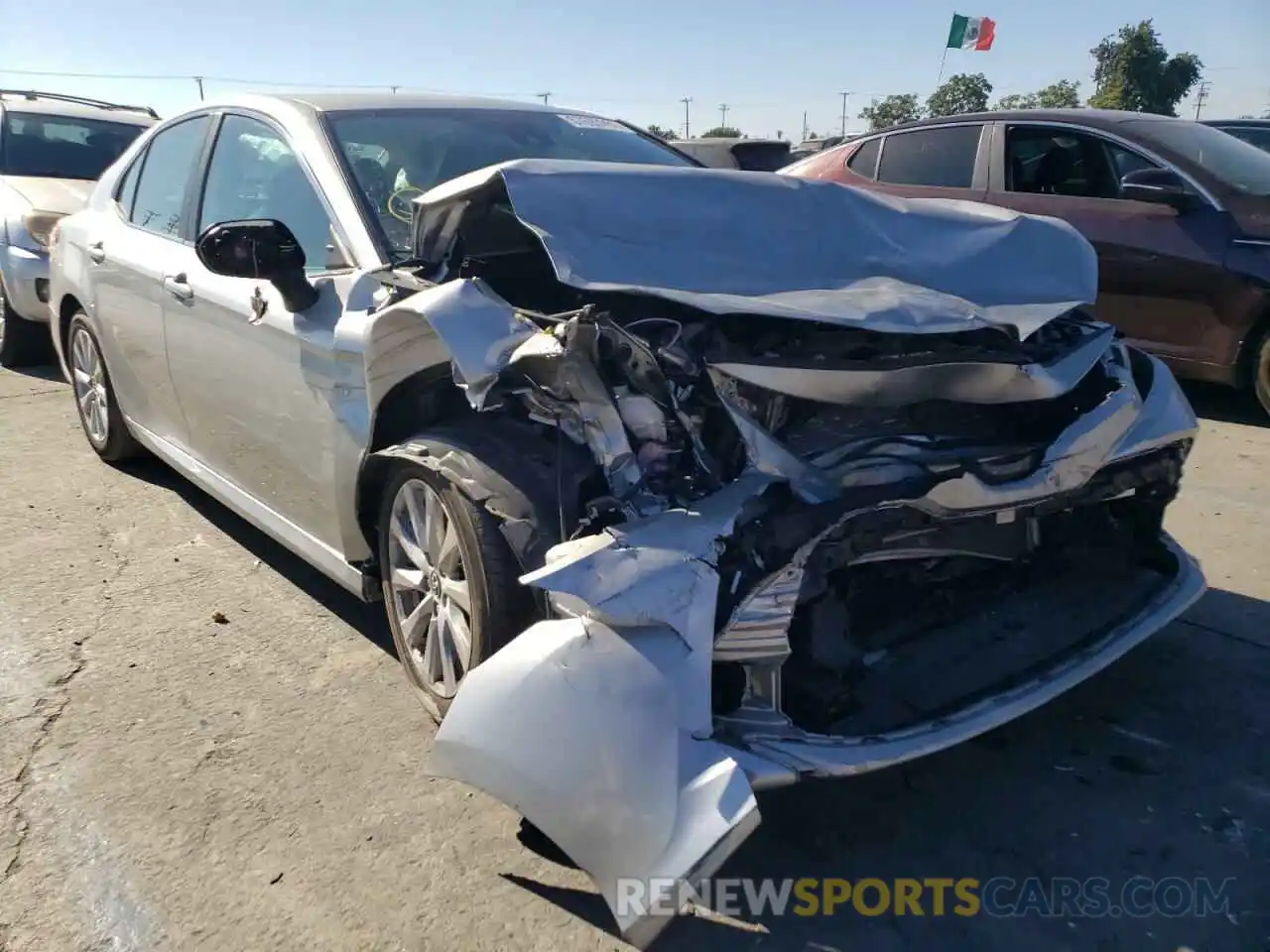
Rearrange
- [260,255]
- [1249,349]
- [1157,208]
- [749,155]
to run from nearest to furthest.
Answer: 1. [260,255]
2. [749,155]
3. [1249,349]
4. [1157,208]

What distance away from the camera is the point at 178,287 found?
384cm

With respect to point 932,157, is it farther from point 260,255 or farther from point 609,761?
point 609,761

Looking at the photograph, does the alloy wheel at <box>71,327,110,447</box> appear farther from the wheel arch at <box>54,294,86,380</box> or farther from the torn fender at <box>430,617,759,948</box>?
the torn fender at <box>430,617,759,948</box>

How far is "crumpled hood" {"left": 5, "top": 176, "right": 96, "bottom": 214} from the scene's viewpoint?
752 cm

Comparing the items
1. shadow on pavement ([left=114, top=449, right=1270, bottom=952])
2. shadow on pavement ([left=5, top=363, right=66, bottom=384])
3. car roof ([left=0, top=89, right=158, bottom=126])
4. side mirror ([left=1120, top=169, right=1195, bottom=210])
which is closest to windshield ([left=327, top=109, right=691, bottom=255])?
shadow on pavement ([left=114, top=449, right=1270, bottom=952])

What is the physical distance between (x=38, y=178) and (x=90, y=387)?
3.85 meters

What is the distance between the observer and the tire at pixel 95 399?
16.5 feet

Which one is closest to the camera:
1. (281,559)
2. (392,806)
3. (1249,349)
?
(392,806)

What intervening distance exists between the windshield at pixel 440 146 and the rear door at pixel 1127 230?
3294 mm

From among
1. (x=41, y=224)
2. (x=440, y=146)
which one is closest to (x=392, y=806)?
(x=440, y=146)

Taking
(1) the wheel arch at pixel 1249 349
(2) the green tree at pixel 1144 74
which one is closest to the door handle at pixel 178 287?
(1) the wheel arch at pixel 1249 349

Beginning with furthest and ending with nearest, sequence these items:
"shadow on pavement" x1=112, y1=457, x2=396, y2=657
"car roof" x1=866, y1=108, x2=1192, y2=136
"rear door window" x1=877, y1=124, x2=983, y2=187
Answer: "rear door window" x1=877, y1=124, x2=983, y2=187 → "car roof" x1=866, y1=108, x2=1192, y2=136 → "shadow on pavement" x1=112, y1=457, x2=396, y2=657

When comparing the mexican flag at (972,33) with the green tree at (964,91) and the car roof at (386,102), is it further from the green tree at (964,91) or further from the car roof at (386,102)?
the green tree at (964,91)

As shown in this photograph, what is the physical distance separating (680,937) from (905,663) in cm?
83
